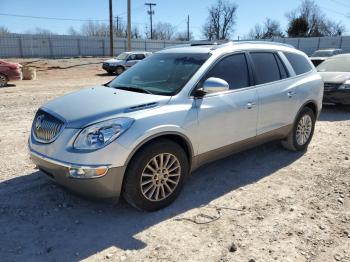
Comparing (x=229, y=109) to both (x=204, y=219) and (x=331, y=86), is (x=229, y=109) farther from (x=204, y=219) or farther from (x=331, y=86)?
(x=331, y=86)

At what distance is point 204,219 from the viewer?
12.2 feet

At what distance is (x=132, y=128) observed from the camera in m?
3.41

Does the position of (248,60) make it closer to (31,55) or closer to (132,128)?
(132,128)

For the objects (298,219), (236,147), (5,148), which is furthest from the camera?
(5,148)

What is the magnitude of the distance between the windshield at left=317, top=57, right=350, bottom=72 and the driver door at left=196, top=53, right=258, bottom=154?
704cm

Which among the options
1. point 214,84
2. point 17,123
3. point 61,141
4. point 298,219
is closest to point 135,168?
point 61,141

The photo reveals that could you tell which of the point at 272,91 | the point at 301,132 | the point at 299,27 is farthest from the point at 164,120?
the point at 299,27

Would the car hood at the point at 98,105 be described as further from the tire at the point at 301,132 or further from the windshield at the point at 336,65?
the windshield at the point at 336,65

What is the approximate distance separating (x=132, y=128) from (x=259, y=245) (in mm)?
1651

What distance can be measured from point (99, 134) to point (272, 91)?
2.74 meters

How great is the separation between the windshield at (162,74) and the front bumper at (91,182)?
3.76 feet

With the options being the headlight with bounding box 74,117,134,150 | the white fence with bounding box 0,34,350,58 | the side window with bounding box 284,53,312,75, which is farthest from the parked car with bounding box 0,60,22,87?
the white fence with bounding box 0,34,350,58

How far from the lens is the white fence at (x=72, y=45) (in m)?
36.3

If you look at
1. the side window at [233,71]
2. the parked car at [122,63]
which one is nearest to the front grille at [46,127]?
the side window at [233,71]
